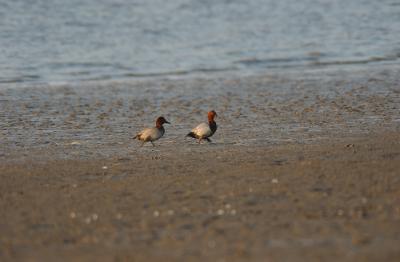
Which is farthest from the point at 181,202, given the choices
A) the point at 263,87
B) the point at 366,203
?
the point at 263,87

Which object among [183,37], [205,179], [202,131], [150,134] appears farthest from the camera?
[183,37]

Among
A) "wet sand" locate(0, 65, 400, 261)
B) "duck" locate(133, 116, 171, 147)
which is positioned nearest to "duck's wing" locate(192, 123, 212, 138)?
"wet sand" locate(0, 65, 400, 261)

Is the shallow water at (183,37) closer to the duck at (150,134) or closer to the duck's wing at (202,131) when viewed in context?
the duck at (150,134)

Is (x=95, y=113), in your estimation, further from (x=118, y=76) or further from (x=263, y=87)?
(x=118, y=76)

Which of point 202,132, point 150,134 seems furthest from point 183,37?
point 150,134

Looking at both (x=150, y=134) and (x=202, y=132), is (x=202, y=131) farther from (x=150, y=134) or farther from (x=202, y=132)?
(x=150, y=134)

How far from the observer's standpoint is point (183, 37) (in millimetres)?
29625

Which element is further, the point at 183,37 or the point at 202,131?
the point at 183,37

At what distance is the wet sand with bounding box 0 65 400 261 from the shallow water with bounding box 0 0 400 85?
5.52 m

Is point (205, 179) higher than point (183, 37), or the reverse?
point (183, 37)

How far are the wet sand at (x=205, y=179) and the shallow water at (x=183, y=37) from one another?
5.52 m

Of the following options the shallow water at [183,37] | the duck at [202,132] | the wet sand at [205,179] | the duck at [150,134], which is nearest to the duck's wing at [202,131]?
the duck at [202,132]

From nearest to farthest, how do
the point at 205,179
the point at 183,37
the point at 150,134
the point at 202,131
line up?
1. the point at 205,179
2. the point at 150,134
3. the point at 202,131
4. the point at 183,37

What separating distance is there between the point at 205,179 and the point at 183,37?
776 inches
